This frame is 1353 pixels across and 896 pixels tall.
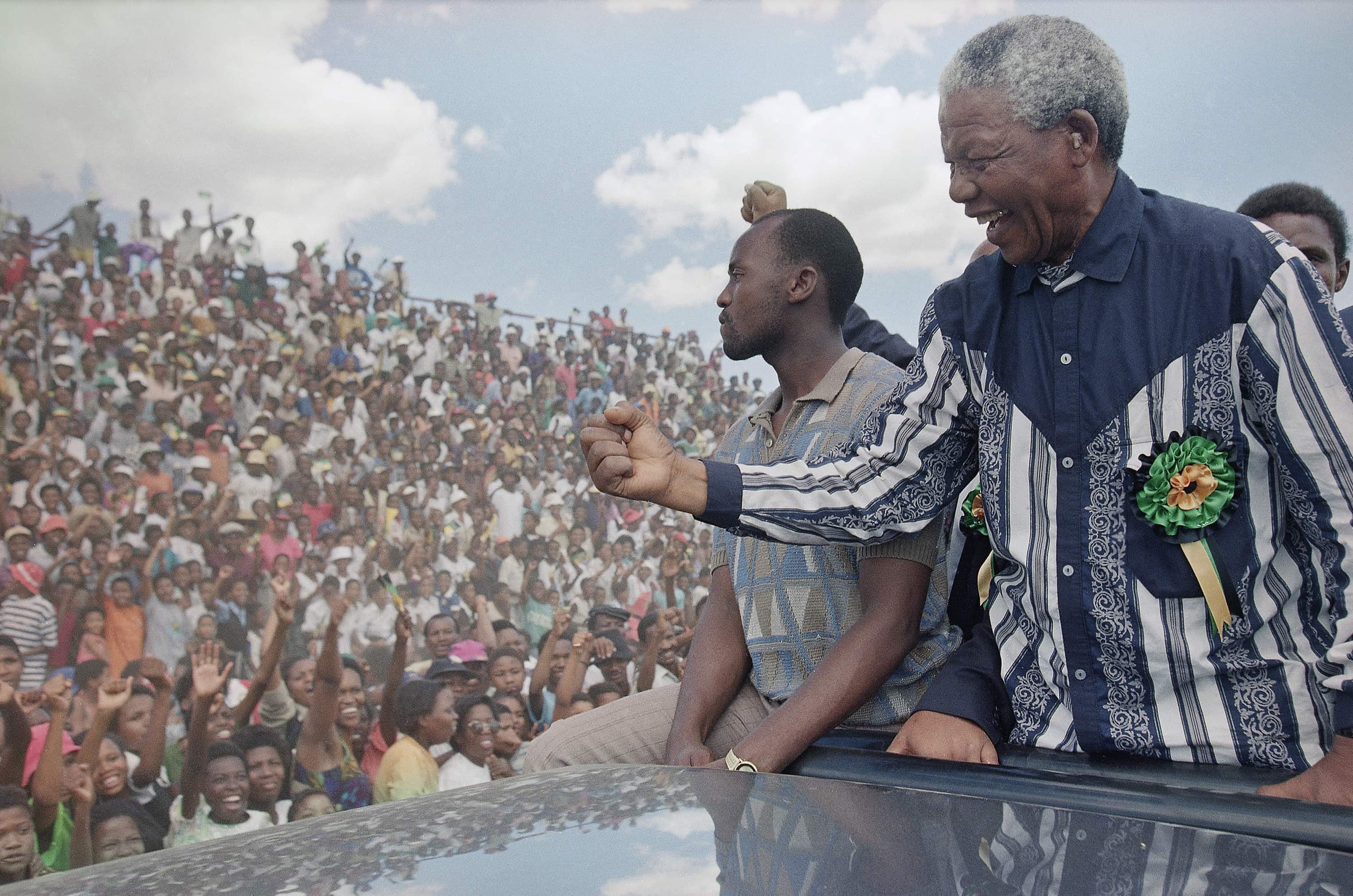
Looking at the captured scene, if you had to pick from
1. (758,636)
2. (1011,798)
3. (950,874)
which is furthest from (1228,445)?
(758,636)

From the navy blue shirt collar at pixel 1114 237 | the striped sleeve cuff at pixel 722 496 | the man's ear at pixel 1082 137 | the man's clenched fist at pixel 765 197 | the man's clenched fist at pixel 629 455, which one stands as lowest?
the striped sleeve cuff at pixel 722 496

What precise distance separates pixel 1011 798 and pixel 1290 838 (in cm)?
26

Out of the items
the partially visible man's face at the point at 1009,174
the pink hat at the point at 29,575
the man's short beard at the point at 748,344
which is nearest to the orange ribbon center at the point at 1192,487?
the partially visible man's face at the point at 1009,174

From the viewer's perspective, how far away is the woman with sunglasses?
507 centimetres

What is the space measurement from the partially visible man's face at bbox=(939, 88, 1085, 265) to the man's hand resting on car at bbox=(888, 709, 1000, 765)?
0.70m

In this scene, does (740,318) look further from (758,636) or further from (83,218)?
(83,218)

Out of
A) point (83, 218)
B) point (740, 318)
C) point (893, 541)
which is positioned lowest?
point (893, 541)

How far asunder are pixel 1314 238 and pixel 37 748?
17.3 ft

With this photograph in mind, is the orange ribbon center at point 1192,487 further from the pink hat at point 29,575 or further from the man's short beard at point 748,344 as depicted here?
the pink hat at point 29,575

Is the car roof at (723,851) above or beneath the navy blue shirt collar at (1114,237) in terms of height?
beneath

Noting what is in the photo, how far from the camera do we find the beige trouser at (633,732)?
7.04ft

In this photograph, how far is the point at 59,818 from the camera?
422cm

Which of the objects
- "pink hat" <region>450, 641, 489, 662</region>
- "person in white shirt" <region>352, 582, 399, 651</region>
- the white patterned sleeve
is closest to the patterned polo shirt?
the white patterned sleeve

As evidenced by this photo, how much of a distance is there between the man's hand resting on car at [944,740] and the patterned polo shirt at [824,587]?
0.30m
